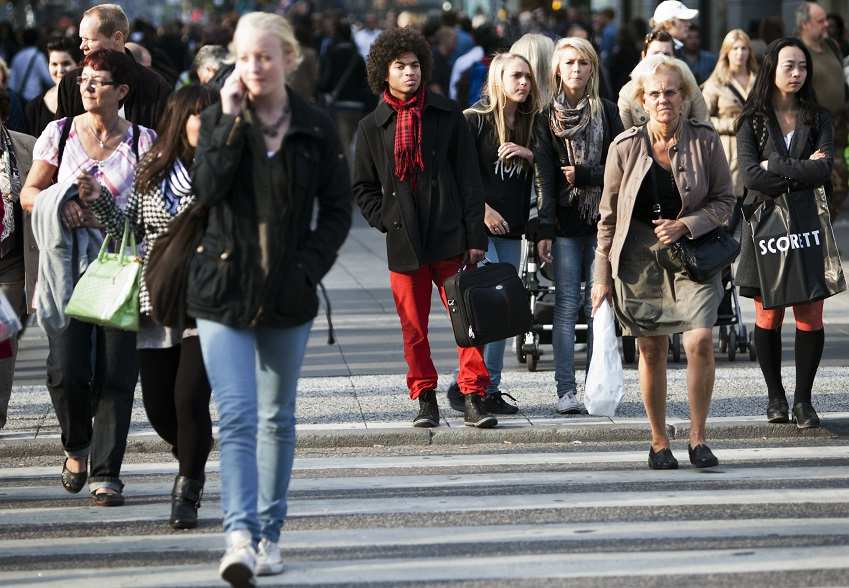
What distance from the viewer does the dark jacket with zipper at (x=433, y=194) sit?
9.12m

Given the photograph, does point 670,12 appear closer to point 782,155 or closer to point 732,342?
point 732,342

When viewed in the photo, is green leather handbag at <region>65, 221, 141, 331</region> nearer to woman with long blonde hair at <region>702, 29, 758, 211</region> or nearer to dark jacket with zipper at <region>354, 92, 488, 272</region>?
dark jacket with zipper at <region>354, 92, 488, 272</region>

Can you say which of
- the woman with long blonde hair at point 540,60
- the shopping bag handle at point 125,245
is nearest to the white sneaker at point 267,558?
the shopping bag handle at point 125,245

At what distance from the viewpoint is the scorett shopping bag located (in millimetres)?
9211

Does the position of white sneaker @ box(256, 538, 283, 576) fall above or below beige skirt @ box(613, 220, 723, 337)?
below

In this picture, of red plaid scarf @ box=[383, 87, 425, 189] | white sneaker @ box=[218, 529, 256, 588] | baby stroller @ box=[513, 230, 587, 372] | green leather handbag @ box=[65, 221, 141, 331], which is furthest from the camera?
baby stroller @ box=[513, 230, 587, 372]

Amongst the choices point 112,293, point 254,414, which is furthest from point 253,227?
point 112,293

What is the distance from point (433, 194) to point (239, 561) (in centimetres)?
354

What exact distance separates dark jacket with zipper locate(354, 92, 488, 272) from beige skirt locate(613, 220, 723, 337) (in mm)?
1099

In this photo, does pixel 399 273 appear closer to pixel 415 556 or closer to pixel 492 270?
pixel 492 270

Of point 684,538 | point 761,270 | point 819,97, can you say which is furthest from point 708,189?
point 819,97

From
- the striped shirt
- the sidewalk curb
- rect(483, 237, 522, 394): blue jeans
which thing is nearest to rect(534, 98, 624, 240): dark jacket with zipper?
rect(483, 237, 522, 394): blue jeans

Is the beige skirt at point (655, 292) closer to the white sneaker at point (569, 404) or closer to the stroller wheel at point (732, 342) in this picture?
the white sneaker at point (569, 404)

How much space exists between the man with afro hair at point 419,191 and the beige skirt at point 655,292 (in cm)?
110
